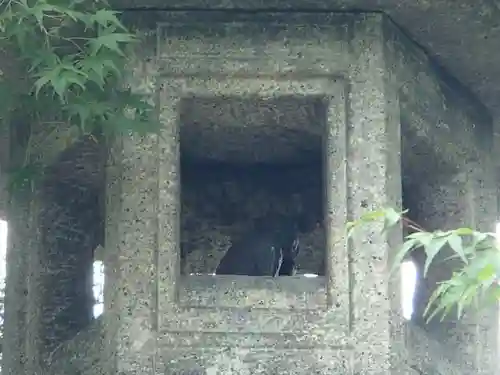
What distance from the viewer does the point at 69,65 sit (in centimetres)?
440

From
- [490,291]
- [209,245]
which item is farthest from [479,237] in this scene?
[209,245]

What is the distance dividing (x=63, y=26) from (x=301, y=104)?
4.17 feet

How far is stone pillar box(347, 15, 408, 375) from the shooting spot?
16.2 feet

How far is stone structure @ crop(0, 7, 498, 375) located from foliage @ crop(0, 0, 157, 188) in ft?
1.02

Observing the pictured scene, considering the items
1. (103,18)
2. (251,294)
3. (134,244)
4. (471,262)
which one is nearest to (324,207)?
(251,294)

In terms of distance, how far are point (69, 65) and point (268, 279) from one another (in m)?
1.35

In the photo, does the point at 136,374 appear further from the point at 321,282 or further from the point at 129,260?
the point at 321,282

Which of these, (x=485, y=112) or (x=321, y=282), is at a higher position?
(x=485, y=112)

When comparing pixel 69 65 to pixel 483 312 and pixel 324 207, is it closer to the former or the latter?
pixel 324 207

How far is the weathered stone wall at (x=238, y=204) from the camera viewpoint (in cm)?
675

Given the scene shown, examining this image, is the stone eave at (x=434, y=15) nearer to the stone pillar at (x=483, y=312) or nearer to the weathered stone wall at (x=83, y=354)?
the stone pillar at (x=483, y=312)

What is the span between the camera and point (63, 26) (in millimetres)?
4656

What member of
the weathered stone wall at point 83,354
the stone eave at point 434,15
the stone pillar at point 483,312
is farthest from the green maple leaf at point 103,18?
the stone pillar at point 483,312

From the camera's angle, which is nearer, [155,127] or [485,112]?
[155,127]
